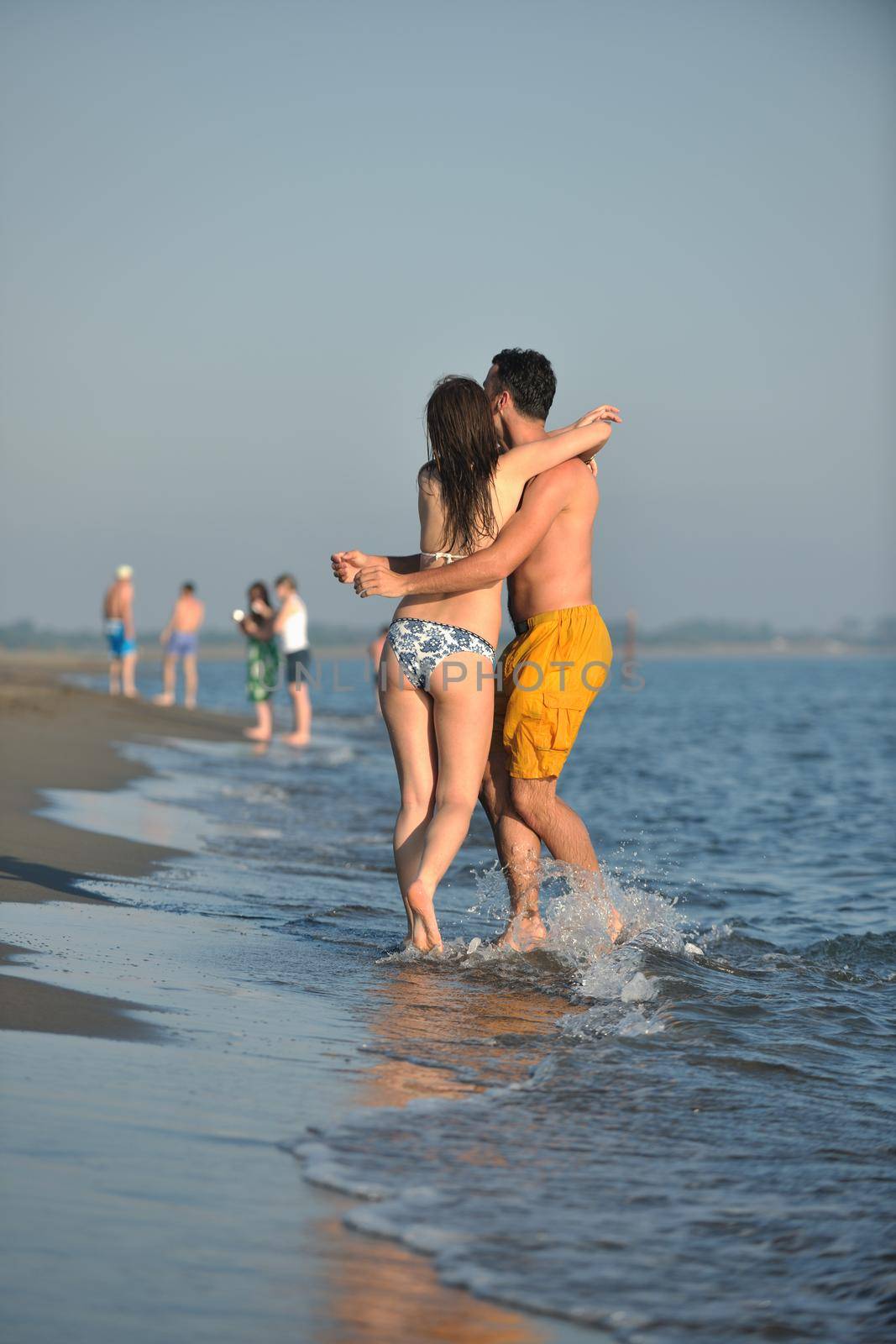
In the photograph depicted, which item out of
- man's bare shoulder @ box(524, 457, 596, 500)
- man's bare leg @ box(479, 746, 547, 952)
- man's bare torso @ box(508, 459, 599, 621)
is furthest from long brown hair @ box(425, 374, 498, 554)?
man's bare leg @ box(479, 746, 547, 952)

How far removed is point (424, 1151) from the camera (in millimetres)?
2584

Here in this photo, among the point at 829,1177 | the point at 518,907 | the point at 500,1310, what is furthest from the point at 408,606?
the point at 500,1310

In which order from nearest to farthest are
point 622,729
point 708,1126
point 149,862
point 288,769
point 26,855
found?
point 708,1126, point 26,855, point 149,862, point 288,769, point 622,729

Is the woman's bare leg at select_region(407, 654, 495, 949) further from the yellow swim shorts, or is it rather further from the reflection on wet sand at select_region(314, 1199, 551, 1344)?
the reflection on wet sand at select_region(314, 1199, 551, 1344)

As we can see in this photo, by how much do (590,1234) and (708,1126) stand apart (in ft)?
2.33

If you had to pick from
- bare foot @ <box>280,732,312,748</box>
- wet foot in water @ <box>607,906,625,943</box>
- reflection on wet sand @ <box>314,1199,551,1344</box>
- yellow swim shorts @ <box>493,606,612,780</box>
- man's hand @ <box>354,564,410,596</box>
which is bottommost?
bare foot @ <box>280,732,312,748</box>

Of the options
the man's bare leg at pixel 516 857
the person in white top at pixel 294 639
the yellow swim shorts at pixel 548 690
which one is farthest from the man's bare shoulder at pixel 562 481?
the person in white top at pixel 294 639

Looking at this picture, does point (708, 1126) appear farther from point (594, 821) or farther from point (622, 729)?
point (622, 729)

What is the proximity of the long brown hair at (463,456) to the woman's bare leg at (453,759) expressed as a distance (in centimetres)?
43

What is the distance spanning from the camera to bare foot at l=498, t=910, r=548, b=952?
15.4 feet

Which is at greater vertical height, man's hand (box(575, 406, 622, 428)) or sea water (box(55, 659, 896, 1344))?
man's hand (box(575, 406, 622, 428))

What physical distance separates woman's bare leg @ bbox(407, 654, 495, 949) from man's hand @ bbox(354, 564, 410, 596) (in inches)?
12.0

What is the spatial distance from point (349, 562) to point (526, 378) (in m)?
0.89

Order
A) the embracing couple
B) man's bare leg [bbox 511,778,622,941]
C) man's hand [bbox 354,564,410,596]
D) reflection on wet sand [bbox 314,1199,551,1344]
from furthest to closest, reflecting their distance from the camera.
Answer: man's bare leg [bbox 511,778,622,941]
the embracing couple
man's hand [bbox 354,564,410,596]
reflection on wet sand [bbox 314,1199,551,1344]
